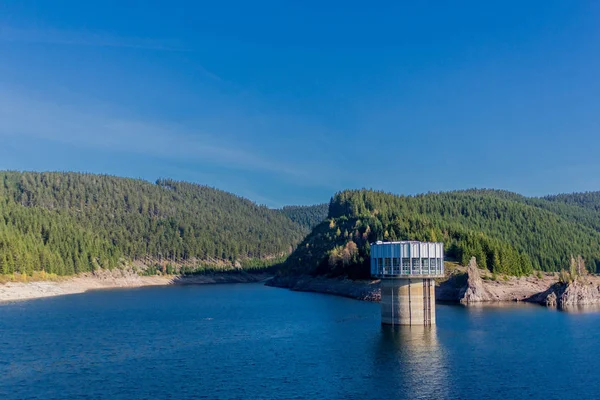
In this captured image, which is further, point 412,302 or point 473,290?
point 473,290

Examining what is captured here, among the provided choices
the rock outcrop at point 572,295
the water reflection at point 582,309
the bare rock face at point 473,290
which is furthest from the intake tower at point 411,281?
the rock outcrop at point 572,295

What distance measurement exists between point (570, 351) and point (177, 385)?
52.0 meters

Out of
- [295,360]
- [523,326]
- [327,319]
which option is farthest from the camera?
[327,319]

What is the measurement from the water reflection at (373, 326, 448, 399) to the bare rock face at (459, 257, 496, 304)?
164ft

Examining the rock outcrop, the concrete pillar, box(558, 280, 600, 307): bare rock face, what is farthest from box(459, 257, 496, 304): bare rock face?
the concrete pillar

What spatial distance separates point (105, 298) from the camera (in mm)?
159625

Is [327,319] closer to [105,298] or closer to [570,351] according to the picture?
[570,351]

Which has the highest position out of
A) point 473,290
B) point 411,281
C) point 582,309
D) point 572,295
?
point 411,281

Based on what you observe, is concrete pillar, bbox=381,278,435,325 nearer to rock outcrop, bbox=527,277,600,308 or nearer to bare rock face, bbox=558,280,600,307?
rock outcrop, bbox=527,277,600,308

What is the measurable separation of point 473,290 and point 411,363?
249 ft

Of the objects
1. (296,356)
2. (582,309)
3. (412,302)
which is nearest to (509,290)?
(582,309)

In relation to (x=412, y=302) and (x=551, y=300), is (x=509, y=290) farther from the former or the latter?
(x=412, y=302)

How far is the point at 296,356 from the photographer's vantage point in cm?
7431

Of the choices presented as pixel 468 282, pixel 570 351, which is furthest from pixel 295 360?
pixel 468 282
